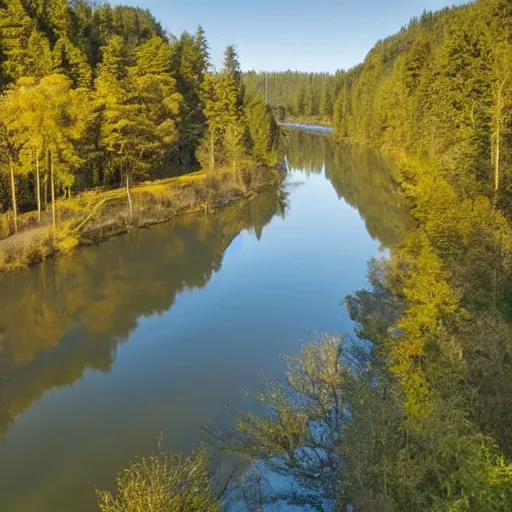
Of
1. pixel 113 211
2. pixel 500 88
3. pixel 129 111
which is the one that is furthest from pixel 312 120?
pixel 500 88

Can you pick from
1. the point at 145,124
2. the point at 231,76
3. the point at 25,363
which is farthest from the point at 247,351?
the point at 231,76

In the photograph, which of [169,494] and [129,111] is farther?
[129,111]

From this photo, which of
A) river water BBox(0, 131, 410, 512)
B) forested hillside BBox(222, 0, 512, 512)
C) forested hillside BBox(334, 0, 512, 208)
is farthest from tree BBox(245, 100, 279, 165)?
forested hillside BBox(222, 0, 512, 512)

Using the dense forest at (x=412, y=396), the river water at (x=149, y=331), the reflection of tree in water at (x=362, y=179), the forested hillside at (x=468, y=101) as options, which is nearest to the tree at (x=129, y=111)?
the river water at (x=149, y=331)

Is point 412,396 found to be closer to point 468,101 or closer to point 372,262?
point 372,262

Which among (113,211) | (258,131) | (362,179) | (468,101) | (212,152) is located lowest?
(113,211)

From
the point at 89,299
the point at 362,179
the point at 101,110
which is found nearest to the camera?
the point at 89,299
